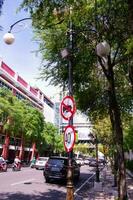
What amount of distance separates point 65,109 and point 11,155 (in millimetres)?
56944

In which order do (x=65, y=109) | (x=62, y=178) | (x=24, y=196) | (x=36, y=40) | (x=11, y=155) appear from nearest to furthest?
(x=65, y=109), (x=24, y=196), (x=36, y=40), (x=62, y=178), (x=11, y=155)

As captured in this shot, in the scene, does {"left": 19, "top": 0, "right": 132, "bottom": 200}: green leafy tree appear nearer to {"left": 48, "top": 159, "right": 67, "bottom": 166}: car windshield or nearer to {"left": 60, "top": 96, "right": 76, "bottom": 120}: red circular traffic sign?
{"left": 60, "top": 96, "right": 76, "bottom": 120}: red circular traffic sign

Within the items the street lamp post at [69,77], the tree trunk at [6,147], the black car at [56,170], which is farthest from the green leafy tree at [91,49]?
the tree trunk at [6,147]

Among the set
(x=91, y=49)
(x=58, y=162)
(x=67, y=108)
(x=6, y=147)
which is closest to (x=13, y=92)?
(x=6, y=147)

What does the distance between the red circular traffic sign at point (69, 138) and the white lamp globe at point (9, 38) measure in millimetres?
3964

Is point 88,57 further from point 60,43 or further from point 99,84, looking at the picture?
point 99,84

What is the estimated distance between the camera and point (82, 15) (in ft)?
44.1

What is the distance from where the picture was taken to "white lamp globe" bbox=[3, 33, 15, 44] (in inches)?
462

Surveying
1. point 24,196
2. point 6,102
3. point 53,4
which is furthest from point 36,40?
point 6,102

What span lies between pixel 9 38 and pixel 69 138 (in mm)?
4223

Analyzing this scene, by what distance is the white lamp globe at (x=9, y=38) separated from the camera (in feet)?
38.5

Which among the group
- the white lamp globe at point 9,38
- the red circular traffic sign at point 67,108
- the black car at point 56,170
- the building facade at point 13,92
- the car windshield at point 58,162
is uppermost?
the building facade at point 13,92

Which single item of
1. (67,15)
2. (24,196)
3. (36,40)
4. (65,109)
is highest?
(36,40)

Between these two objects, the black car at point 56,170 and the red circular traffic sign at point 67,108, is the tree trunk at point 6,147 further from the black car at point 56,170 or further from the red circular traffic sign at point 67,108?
A: the red circular traffic sign at point 67,108
